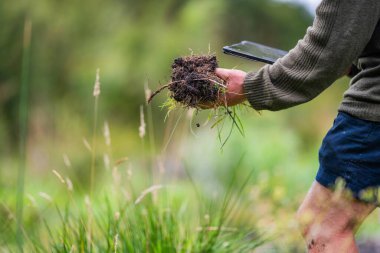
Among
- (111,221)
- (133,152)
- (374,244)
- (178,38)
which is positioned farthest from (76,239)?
(178,38)

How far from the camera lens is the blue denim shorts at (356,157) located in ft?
8.10

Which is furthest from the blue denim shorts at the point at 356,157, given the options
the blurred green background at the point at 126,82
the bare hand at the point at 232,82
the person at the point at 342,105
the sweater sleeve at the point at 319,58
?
the blurred green background at the point at 126,82

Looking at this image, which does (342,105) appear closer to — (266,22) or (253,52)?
(253,52)

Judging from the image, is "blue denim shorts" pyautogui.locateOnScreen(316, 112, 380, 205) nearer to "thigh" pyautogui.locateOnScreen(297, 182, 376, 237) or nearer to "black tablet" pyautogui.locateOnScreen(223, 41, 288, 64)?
"thigh" pyautogui.locateOnScreen(297, 182, 376, 237)

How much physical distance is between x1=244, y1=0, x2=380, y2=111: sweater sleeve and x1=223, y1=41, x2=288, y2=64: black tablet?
3.7 inches

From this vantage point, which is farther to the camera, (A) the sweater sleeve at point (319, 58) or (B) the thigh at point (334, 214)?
(B) the thigh at point (334, 214)

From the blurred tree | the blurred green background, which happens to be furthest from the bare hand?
the blurred tree

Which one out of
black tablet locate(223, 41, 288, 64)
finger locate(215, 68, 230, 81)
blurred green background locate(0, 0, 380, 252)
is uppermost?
black tablet locate(223, 41, 288, 64)

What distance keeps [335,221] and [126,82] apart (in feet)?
27.1

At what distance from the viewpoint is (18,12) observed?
974cm

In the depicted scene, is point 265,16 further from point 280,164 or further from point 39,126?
point 280,164

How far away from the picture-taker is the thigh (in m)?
2.48

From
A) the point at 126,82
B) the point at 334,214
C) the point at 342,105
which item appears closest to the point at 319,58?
the point at 342,105

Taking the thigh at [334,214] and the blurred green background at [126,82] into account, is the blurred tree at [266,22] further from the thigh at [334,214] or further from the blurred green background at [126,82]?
the thigh at [334,214]
